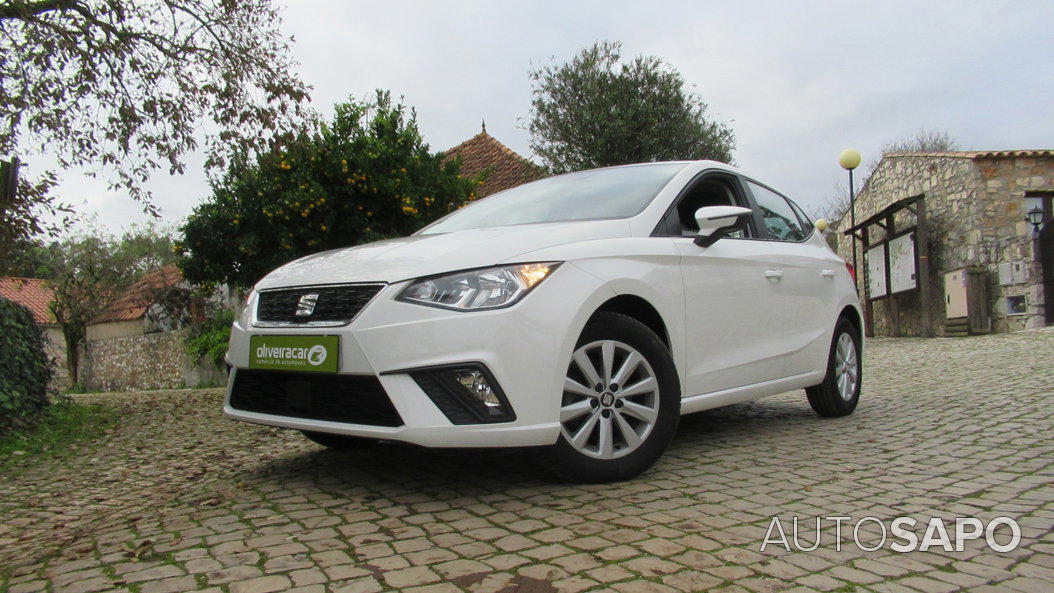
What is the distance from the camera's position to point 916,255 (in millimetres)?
16812

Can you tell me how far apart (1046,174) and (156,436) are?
58.2 ft

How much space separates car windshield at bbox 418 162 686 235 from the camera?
389 cm

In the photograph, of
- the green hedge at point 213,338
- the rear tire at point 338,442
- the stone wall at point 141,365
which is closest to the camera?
the rear tire at point 338,442

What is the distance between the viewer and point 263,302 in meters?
3.54

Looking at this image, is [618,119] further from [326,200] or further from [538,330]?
[538,330]

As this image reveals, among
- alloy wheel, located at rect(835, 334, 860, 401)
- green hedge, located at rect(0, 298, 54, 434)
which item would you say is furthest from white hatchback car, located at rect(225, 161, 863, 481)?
green hedge, located at rect(0, 298, 54, 434)

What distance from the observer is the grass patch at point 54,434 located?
5105 millimetres

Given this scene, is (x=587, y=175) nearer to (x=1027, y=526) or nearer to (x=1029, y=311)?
(x=1027, y=526)

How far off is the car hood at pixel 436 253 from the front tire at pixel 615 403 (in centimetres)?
43

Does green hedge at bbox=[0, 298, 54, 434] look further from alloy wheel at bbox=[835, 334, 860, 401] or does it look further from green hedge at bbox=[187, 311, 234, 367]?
green hedge at bbox=[187, 311, 234, 367]

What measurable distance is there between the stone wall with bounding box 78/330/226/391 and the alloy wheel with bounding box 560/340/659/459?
1393 cm

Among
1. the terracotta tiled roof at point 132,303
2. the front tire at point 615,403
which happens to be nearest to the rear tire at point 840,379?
the front tire at point 615,403

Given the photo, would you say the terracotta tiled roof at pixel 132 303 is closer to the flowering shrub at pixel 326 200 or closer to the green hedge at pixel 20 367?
the flowering shrub at pixel 326 200

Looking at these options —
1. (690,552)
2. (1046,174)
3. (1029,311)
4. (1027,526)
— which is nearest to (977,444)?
(1027,526)
